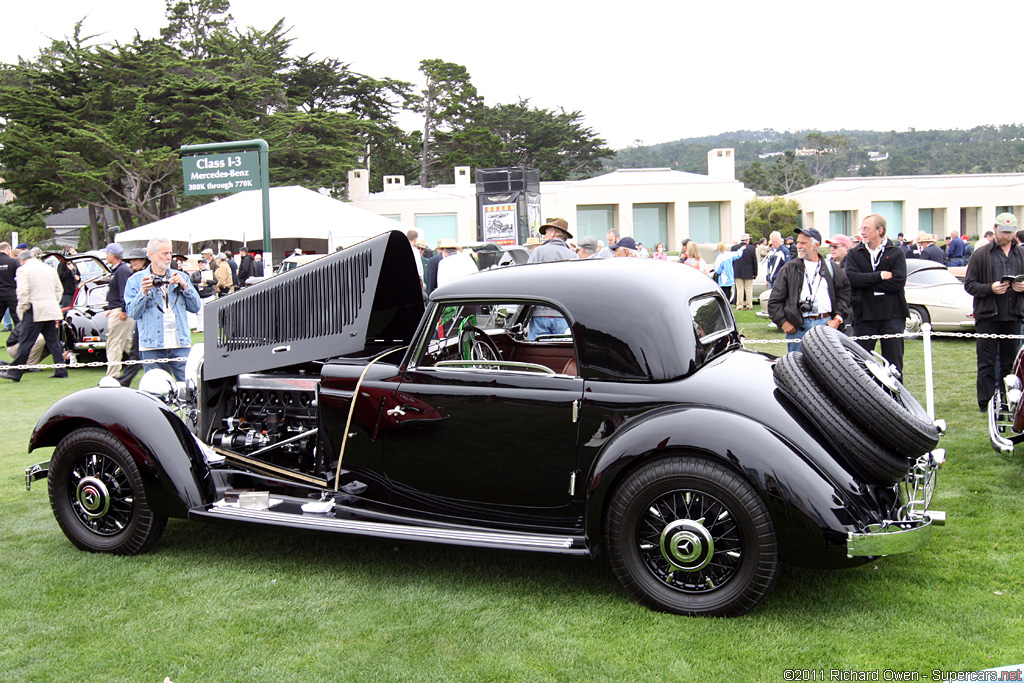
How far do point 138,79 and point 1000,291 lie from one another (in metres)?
42.3

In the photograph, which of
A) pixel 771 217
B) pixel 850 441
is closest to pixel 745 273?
pixel 850 441

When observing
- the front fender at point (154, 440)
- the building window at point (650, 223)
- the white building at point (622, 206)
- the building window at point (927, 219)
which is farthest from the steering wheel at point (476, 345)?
the building window at point (927, 219)

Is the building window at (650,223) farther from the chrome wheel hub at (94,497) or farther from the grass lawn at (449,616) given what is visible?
the chrome wheel hub at (94,497)

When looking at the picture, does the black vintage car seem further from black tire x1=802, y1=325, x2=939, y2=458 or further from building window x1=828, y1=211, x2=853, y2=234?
building window x1=828, y1=211, x2=853, y2=234

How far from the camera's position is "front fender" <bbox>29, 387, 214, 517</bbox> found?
15.6 ft

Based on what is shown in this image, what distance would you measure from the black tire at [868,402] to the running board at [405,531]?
139cm

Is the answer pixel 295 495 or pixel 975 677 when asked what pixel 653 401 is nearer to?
pixel 975 677

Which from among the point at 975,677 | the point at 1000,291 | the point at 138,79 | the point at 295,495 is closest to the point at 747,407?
the point at 975,677

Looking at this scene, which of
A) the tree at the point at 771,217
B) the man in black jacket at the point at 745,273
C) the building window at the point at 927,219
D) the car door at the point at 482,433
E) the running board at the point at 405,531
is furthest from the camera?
the tree at the point at 771,217

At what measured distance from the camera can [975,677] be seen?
3.22 meters

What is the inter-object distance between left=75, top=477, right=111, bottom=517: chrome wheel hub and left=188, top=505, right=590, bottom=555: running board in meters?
0.64

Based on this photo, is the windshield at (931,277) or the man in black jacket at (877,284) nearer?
the man in black jacket at (877,284)

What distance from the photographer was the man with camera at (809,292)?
786cm

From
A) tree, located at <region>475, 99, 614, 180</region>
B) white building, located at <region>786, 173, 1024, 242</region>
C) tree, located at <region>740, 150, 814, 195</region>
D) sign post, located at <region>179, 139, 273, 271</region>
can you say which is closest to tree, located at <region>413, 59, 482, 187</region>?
tree, located at <region>475, 99, 614, 180</region>
